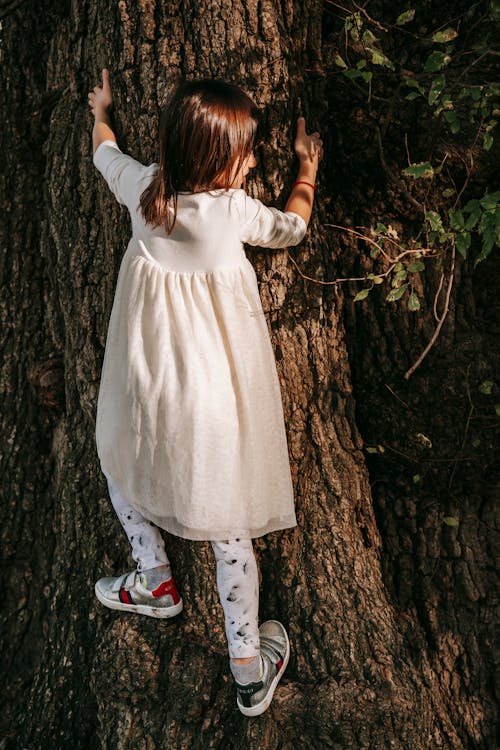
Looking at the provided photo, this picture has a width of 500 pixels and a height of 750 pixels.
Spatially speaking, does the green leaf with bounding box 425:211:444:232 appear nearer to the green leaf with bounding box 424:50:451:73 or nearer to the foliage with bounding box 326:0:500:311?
the foliage with bounding box 326:0:500:311

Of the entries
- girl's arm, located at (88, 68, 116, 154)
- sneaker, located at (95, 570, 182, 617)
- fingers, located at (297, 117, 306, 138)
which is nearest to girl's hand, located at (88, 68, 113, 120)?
girl's arm, located at (88, 68, 116, 154)

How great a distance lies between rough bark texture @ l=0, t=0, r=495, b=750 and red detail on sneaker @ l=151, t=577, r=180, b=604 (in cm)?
4

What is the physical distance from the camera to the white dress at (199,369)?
2.32m

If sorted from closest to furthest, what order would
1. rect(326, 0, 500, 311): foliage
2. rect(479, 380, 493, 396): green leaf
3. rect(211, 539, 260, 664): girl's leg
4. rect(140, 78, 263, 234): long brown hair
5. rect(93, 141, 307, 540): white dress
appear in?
rect(140, 78, 263, 234): long brown hair < rect(93, 141, 307, 540): white dress < rect(211, 539, 260, 664): girl's leg < rect(326, 0, 500, 311): foliage < rect(479, 380, 493, 396): green leaf

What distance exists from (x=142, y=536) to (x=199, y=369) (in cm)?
73

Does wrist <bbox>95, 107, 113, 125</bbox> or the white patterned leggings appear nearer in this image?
the white patterned leggings

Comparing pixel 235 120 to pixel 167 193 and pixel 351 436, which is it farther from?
Result: pixel 351 436

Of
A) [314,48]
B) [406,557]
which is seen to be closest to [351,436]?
[406,557]

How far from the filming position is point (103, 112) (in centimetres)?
257

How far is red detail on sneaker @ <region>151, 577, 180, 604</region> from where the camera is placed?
2.58 meters

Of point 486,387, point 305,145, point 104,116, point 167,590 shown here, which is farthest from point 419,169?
point 167,590

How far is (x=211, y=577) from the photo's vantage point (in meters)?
2.58

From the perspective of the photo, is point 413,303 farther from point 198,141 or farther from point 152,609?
point 152,609

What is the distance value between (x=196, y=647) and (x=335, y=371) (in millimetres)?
1162
